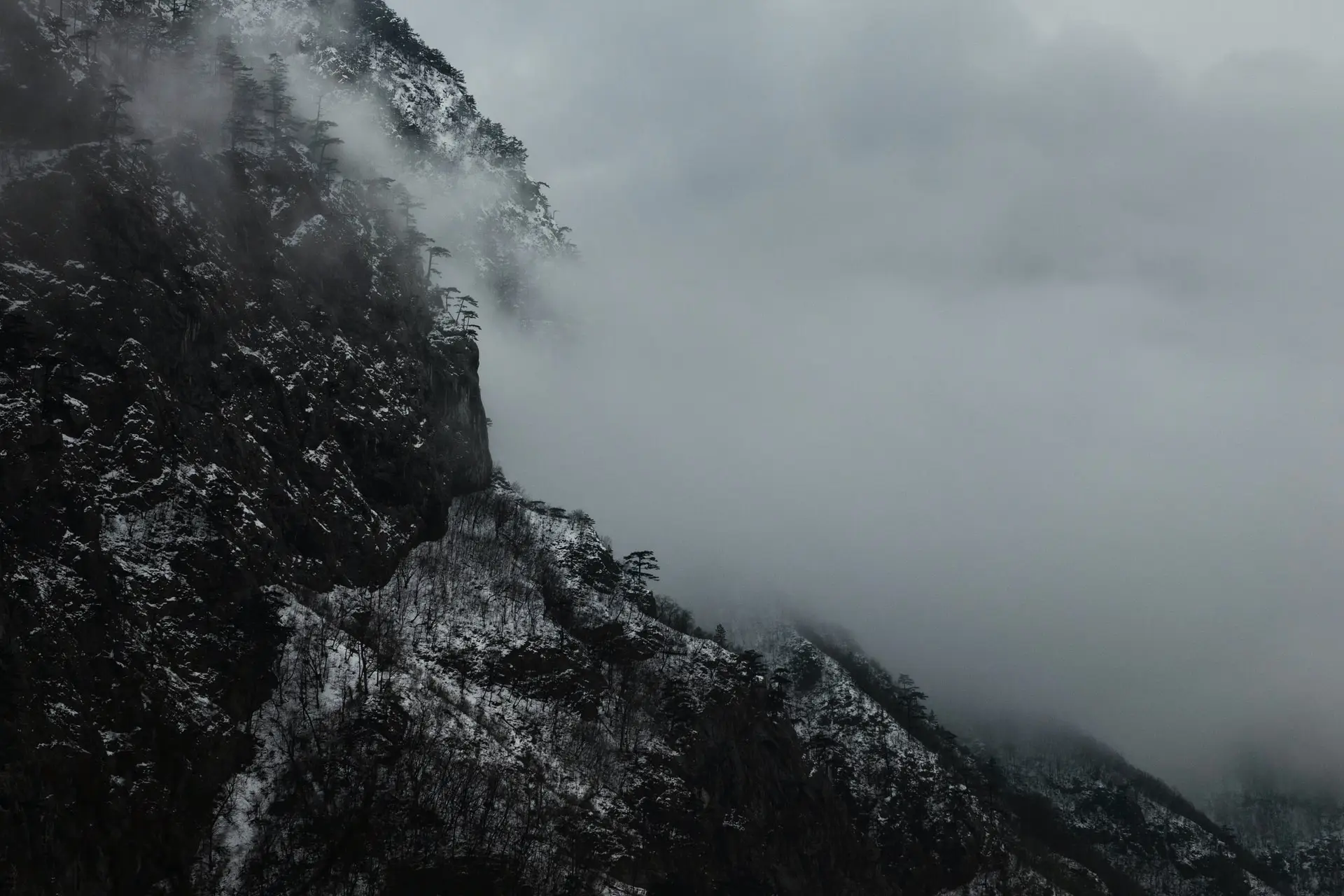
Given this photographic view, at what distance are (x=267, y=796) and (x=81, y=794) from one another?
1008 inches

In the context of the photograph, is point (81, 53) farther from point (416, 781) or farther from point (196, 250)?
point (416, 781)

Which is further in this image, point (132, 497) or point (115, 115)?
point (115, 115)

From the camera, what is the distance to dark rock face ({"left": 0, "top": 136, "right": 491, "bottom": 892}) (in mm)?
126750

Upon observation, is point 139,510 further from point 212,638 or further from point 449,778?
point 449,778

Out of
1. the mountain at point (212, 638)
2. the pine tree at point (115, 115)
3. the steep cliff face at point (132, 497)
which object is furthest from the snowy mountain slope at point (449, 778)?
the pine tree at point (115, 115)

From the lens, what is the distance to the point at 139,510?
153000 mm

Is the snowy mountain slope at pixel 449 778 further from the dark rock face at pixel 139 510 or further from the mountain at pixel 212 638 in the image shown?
the dark rock face at pixel 139 510

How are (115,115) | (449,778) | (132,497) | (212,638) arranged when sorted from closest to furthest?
(132,497), (212,638), (449,778), (115,115)

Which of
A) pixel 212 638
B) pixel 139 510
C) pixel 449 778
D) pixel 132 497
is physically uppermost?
pixel 132 497

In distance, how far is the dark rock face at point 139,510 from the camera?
127m

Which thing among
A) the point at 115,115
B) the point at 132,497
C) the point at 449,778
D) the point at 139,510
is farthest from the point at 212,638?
the point at 115,115

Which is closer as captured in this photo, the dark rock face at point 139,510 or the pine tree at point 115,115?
the dark rock face at point 139,510

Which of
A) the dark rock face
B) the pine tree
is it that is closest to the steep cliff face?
the dark rock face

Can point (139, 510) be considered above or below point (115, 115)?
below
